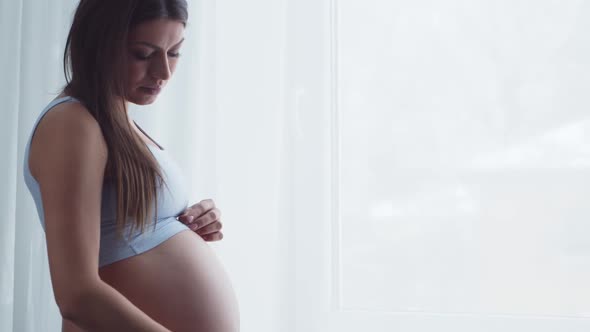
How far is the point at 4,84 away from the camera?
4.61 feet

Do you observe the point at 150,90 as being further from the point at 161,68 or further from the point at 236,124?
the point at 236,124

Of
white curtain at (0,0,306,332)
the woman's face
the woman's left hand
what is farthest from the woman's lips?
white curtain at (0,0,306,332)

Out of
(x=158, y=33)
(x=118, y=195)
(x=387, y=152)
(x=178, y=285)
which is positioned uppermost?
(x=158, y=33)

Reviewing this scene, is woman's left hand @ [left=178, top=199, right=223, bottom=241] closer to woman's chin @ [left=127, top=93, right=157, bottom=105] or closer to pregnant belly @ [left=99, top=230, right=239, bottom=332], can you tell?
pregnant belly @ [left=99, top=230, right=239, bottom=332]

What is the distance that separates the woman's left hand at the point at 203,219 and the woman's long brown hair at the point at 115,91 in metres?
0.15

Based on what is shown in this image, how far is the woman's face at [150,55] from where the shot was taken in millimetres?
855

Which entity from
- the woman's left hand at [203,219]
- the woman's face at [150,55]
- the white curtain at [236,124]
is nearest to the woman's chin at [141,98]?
the woman's face at [150,55]

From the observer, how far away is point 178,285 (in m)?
0.86

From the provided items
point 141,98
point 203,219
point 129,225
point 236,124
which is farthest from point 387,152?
point 129,225

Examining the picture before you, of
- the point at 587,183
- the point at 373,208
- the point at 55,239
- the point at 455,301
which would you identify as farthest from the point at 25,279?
the point at 587,183

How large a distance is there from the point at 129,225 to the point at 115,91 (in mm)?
185

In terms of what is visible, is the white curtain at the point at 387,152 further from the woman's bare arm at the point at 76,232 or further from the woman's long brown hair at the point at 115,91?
the woman's bare arm at the point at 76,232

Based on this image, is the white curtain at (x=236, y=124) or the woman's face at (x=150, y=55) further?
the white curtain at (x=236, y=124)

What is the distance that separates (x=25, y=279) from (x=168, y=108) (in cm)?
55
